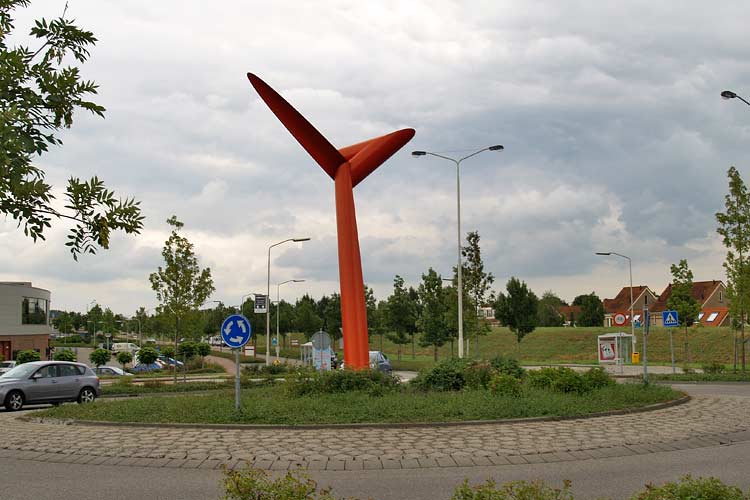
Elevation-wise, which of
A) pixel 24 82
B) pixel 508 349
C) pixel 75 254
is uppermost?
pixel 24 82

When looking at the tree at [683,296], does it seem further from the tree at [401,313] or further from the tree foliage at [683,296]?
the tree at [401,313]

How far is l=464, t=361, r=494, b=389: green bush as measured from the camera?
18.6 m

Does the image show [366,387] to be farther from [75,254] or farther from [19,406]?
[75,254]

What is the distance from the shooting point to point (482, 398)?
15977 mm

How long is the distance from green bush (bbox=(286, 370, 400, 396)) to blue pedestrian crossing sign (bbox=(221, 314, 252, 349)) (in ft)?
13.2

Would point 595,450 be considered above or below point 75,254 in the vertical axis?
below

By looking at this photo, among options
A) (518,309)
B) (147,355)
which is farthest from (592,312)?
(147,355)

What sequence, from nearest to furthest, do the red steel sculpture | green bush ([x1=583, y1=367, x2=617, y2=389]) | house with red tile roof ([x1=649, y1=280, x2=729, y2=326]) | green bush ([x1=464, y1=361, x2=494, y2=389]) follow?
green bush ([x1=583, y1=367, x2=617, y2=389])
green bush ([x1=464, y1=361, x2=494, y2=389])
the red steel sculpture
house with red tile roof ([x1=649, y1=280, x2=729, y2=326])

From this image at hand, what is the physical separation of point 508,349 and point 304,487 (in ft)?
231

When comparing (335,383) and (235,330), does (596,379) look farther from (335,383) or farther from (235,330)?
(235,330)

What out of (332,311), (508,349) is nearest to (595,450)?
(332,311)

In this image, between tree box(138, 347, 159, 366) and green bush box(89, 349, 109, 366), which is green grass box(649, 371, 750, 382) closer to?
tree box(138, 347, 159, 366)

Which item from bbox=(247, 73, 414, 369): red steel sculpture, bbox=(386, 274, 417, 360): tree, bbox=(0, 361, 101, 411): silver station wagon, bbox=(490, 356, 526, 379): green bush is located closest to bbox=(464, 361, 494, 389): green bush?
bbox=(490, 356, 526, 379): green bush

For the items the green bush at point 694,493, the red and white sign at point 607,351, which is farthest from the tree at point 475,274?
the green bush at point 694,493
